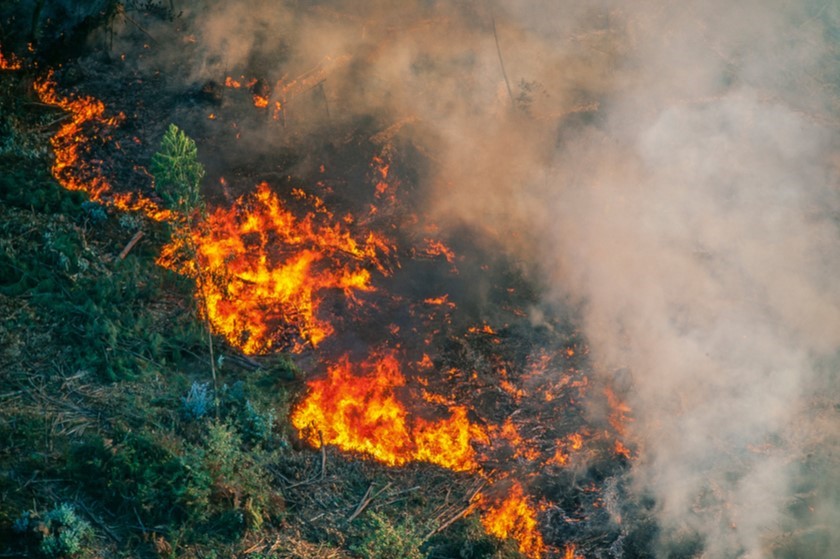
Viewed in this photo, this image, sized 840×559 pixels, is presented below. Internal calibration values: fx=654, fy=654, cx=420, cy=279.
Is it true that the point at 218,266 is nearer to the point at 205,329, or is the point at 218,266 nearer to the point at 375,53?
the point at 205,329

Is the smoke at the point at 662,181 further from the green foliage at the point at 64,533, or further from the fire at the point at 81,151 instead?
the green foliage at the point at 64,533

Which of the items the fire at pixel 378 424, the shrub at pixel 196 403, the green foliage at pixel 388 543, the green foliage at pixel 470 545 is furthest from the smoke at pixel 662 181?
the shrub at pixel 196 403

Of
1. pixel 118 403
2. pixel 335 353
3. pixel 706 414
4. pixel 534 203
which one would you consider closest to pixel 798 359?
pixel 706 414

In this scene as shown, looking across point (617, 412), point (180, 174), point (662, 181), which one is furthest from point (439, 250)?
point (662, 181)

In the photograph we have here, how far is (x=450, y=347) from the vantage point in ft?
32.2

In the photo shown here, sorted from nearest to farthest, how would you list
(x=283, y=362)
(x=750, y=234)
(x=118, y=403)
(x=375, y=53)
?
(x=118, y=403)
(x=283, y=362)
(x=750, y=234)
(x=375, y=53)

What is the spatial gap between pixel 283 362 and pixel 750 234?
Result: 8363 mm

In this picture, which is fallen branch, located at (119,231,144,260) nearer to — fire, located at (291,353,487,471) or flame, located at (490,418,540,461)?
fire, located at (291,353,487,471)

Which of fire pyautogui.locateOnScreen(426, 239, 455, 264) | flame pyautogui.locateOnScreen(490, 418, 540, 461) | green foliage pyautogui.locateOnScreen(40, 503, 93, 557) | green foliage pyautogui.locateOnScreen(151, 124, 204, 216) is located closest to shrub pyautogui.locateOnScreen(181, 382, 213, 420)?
green foliage pyautogui.locateOnScreen(40, 503, 93, 557)

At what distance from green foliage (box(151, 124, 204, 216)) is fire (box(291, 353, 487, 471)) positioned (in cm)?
303

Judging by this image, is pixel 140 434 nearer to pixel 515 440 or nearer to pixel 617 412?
pixel 515 440

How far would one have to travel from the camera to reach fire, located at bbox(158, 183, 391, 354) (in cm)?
969

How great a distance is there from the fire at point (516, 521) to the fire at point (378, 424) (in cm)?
61

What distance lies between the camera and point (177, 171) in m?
8.29
